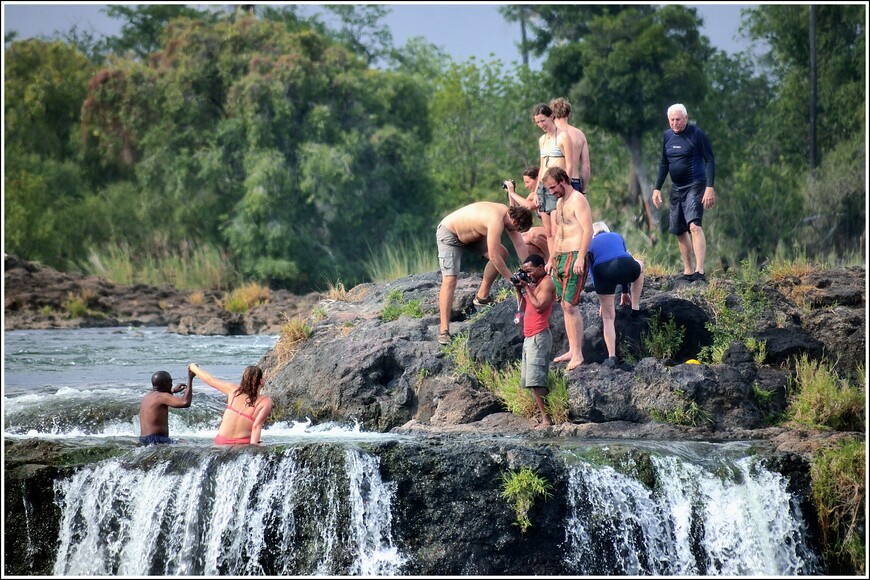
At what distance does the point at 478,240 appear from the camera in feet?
42.0

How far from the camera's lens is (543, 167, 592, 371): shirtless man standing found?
11148 millimetres

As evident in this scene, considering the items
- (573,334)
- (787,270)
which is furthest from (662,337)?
(787,270)

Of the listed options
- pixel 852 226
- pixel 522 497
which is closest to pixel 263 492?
pixel 522 497

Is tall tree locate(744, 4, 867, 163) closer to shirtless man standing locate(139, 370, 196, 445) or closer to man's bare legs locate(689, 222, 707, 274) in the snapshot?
man's bare legs locate(689, 222, 707, 274)

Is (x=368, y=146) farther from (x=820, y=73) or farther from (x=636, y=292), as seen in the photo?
(x=636, y=292)

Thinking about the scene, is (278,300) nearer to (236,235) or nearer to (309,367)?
(236,235)

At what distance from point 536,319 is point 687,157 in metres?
3.27

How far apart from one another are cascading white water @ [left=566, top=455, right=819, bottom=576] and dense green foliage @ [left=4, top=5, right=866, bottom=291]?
62.1 ft

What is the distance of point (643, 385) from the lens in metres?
11.5

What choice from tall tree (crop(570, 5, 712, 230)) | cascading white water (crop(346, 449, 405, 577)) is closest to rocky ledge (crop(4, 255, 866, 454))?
cascading white water (crop(346, 449, 405, 577))

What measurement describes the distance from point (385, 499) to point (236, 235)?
23.4 metres

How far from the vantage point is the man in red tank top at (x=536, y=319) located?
36.0 ft

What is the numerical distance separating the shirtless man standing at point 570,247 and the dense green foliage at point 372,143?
56.2 ft

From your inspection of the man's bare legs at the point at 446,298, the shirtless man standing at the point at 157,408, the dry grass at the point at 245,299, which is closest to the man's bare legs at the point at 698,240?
the man's bare legs at the point at 446,298
